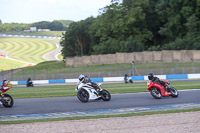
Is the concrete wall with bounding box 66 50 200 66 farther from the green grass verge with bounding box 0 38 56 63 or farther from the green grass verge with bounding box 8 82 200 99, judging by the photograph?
the green grass verge with bounding box 0 38 56 63

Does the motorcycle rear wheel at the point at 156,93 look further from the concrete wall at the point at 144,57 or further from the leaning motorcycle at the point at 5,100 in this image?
the concrete wall at the point at 144,57

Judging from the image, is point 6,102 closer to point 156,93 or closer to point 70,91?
point 156,93

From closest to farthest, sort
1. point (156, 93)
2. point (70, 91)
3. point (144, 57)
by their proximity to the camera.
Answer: point (156, 93)
point (70, 91)
point (144, 57)

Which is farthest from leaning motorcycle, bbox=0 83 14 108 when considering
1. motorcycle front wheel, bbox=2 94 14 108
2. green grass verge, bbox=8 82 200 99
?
green grass verge, bbox=8 82 200 99

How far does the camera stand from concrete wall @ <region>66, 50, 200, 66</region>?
52719 mm

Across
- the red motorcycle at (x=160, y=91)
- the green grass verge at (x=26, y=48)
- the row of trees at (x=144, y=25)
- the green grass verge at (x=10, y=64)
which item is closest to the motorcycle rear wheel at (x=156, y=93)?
the red motorcycle at (x=160, y=91)

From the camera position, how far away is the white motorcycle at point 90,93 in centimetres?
1653

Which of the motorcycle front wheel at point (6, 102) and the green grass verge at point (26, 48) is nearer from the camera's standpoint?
the motorcycle front wheel at point (6, 102)

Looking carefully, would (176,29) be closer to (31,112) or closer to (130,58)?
(130,58)

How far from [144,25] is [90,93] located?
61618 millimetres

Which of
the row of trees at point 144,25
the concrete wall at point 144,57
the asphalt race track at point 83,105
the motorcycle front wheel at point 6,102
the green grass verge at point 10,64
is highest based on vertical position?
the row of trees at point 144,25

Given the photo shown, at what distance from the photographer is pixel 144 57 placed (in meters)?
58.7

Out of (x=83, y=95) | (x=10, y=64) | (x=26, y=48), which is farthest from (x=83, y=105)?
(x=26, y=48)

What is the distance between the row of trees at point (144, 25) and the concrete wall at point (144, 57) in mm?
5075
